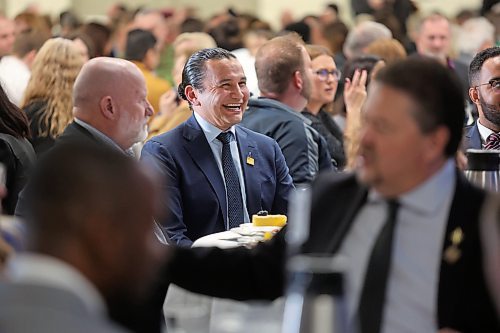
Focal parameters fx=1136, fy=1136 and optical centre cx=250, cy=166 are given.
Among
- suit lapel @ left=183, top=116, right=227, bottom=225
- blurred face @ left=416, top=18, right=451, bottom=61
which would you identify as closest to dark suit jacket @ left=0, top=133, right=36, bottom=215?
suit lapel @ left=183, top=116, right=227, bottom=225

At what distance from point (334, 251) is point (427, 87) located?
17.5 inches

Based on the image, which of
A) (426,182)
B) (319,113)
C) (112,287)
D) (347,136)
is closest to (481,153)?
(426,182)

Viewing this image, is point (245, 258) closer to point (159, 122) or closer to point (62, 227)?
point (62, 227)

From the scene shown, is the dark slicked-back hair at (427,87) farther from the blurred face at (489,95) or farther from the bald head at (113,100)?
the blurred face at (489,95)

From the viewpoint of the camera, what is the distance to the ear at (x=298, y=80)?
651cm

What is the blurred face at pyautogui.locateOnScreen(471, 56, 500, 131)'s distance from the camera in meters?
5.41

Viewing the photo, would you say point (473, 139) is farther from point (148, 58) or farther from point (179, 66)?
point (148, 58)

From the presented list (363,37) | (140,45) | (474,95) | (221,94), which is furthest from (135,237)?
(363,37)

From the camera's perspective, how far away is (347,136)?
659 cm

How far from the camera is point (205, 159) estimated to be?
5.08 m

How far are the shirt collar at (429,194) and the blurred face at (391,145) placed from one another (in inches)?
0.8

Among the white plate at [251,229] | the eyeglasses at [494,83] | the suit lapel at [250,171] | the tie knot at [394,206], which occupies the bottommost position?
the white plate at [251,229]

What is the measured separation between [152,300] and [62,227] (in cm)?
124

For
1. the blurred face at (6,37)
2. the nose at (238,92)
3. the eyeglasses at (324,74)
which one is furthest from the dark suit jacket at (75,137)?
the blurred face at (6,37)
